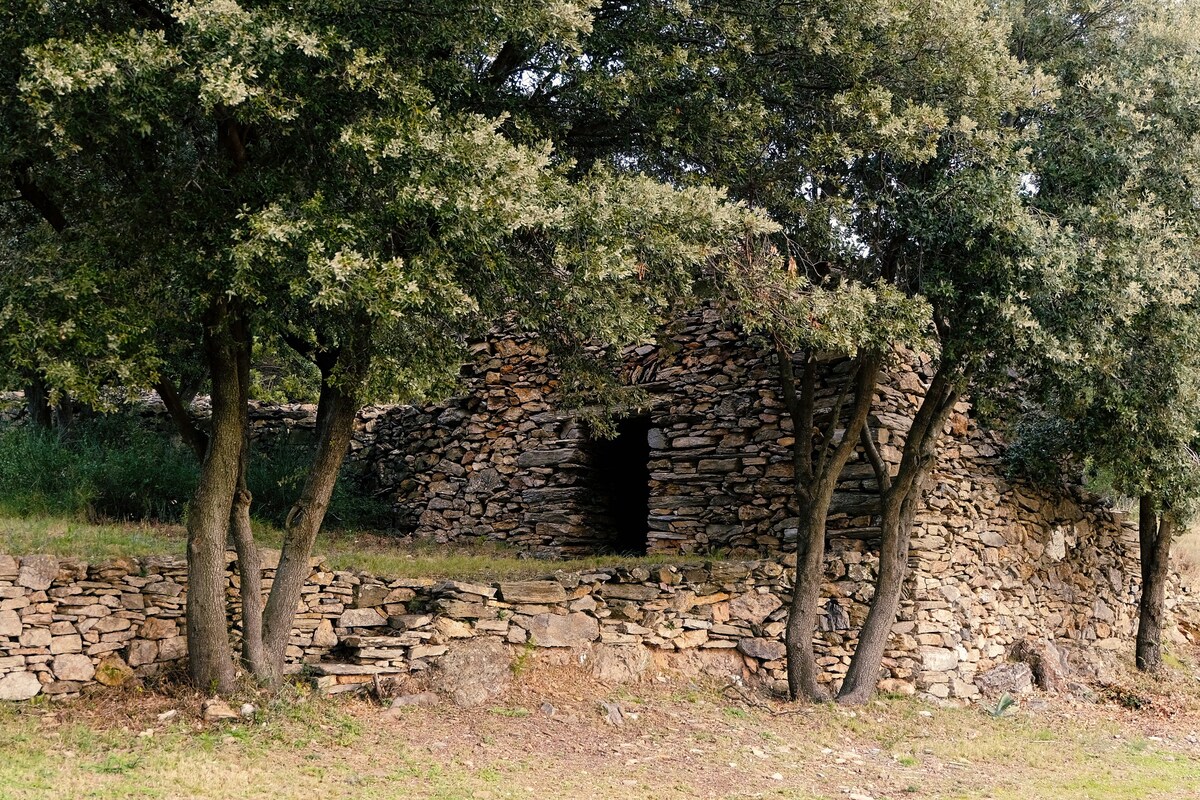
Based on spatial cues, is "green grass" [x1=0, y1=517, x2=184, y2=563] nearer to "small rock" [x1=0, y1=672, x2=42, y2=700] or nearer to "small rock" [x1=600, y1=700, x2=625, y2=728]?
"small rock" [x1=0, y1=672, x2=42, y2=700]

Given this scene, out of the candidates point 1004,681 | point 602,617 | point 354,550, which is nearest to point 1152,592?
point 1004,681

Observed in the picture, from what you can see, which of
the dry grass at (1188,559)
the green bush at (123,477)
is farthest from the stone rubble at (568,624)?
the dry grass at (1188,559)

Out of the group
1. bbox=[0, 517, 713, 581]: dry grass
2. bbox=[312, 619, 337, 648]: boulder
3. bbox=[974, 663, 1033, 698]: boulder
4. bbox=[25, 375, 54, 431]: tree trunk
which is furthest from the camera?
bbox=[25, 375, 54, 431]: tree trunk

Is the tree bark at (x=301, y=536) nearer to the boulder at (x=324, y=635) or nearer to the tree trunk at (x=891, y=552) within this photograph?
the boulder at (x=324, y=635)

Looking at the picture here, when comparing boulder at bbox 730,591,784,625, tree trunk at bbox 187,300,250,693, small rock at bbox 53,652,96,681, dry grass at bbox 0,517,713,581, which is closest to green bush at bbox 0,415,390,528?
dry grass at bbox 0,517,713,581

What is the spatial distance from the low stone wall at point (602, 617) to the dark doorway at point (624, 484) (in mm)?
3287

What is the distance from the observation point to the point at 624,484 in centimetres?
1483

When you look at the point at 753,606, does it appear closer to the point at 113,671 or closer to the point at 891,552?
the point at 891,552

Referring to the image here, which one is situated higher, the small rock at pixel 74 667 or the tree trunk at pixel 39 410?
the tree trunk at pixel 39 410

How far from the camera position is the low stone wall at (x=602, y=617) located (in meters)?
8.17

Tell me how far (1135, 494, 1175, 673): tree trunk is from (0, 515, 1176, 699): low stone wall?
540 mm

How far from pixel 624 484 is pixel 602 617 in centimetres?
462

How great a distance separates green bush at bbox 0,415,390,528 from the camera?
10883mm

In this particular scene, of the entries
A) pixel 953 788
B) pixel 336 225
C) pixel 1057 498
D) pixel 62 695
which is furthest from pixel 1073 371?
pixel 62 695
